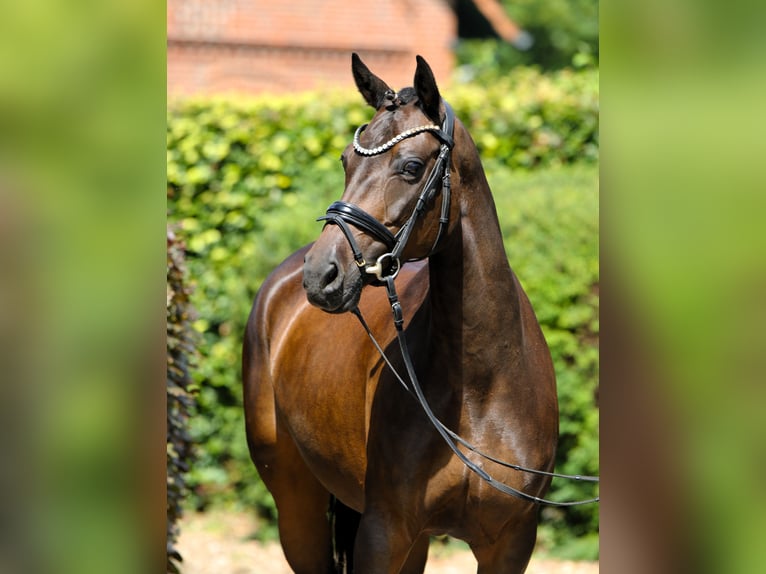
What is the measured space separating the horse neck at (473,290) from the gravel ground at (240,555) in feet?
11.8

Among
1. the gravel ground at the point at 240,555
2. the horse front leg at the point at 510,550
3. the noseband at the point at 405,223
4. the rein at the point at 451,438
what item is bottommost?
the gravel ground at the point at 240,555

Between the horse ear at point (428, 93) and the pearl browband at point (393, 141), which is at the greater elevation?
the horse ear at point (428, 93)

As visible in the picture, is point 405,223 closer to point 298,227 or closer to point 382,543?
point 382,543

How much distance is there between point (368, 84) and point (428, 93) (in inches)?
10.0

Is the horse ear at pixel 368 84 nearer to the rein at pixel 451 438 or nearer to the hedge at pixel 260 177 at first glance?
the rein at pixel 451 438

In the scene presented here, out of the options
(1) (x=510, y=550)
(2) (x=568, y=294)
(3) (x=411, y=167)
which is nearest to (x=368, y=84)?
(3) (x=411, y=167)

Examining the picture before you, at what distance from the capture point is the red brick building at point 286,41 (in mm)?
13625

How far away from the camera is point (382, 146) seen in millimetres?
2887

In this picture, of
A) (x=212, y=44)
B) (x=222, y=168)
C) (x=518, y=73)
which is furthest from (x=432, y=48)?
(x=222, y=168)

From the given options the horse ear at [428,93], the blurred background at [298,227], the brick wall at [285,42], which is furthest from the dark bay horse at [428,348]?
the brick wall at [285,42]

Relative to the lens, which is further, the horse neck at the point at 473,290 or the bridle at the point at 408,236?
the horse neck at the point at 473,290

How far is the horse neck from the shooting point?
3062mm
